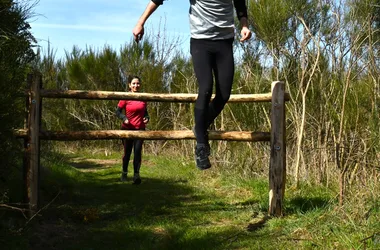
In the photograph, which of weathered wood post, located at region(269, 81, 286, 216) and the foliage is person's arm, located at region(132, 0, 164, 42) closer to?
the foliage

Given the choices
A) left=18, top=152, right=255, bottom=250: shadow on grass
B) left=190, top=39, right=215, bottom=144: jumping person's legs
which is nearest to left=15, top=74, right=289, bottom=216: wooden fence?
left=18, top=152, right=255, bottom=250: shadow on grass

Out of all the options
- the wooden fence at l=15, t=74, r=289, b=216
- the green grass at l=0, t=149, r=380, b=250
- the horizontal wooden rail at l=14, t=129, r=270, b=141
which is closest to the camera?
the green grass at l=0, t=149, r=380, b=250

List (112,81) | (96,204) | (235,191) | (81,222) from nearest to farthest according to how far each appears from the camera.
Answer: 1. (81,222)
2. (96,204)
3. (235,191)
4. (112,81)

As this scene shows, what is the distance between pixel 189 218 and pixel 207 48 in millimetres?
1800

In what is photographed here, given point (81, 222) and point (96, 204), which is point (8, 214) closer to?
point (81, 222)

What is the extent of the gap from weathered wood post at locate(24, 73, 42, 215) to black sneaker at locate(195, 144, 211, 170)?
1.73m

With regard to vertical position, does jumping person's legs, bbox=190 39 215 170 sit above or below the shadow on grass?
above

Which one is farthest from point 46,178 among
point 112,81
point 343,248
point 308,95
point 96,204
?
point 112,81

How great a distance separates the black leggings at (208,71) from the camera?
4.08 m

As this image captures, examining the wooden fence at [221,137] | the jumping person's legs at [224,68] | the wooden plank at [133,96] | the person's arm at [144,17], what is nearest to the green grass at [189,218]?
the wooden fence at [221,137]

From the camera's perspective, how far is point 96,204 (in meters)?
5.82

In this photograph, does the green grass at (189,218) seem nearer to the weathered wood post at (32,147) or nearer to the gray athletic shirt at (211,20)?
the weathered wood post at (32,147)

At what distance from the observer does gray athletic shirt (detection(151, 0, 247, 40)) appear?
13.4ft

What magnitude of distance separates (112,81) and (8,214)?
421 inches
